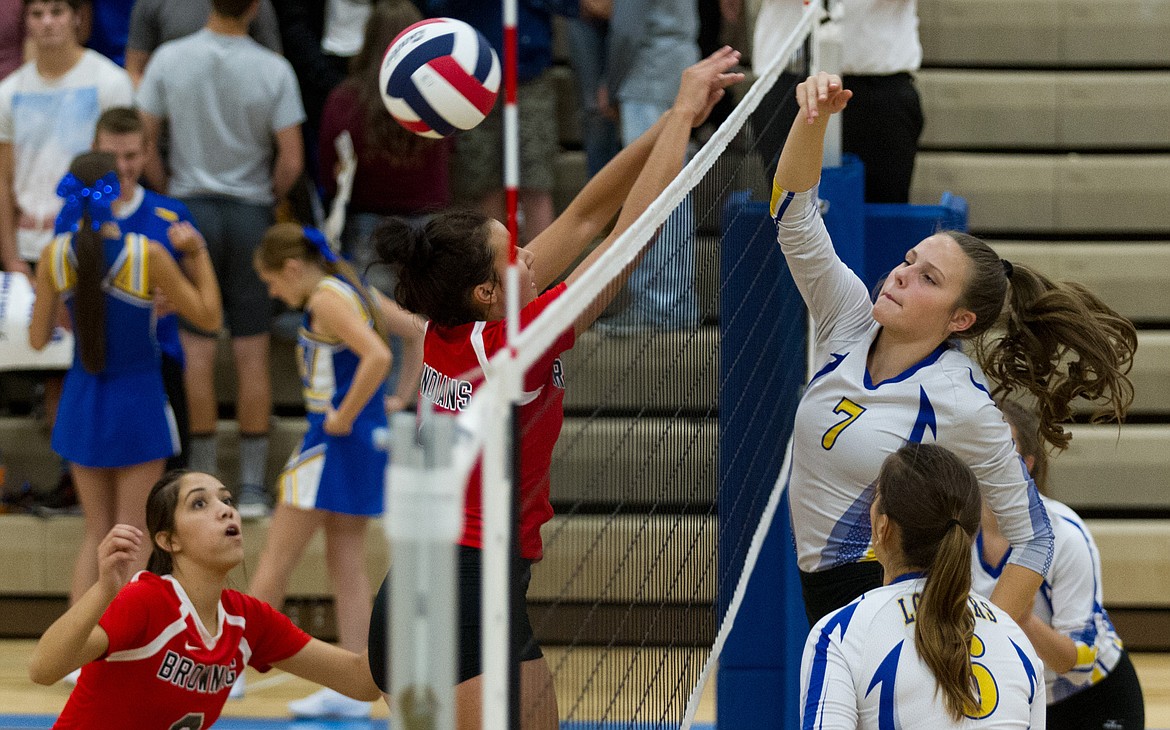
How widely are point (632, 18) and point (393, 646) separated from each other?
4823mm

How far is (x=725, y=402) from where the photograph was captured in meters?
3.58

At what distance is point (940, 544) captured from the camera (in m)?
2.50

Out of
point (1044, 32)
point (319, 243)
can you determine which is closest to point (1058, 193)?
point (1044, 32)

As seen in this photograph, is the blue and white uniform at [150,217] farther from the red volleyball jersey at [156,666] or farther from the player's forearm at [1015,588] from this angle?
the player's forearm at [1015,588]

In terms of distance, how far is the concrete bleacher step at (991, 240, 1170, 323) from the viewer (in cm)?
675

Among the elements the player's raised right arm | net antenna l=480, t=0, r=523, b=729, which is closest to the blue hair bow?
the player's raised right arm

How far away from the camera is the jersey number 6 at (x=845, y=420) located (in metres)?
2.97

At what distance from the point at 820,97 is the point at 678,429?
73cm

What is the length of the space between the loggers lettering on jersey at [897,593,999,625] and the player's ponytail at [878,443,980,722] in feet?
0.06

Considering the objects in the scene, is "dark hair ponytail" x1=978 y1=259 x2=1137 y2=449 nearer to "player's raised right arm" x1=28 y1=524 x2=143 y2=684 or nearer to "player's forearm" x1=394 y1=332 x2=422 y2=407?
"player's raised right arm" x1=28 y1=524 x2=143 y2=684

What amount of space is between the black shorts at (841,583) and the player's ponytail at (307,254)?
2422mm

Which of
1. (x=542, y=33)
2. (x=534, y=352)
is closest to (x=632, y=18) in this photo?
(x=542, y=33)

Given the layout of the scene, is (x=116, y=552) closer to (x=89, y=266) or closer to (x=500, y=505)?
(x=500, y=505)

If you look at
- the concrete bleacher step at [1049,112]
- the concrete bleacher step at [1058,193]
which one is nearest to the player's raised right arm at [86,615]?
the concrete bleacher step at [1058,193]
